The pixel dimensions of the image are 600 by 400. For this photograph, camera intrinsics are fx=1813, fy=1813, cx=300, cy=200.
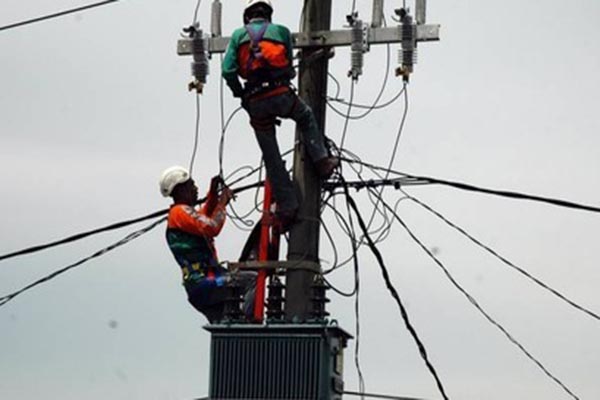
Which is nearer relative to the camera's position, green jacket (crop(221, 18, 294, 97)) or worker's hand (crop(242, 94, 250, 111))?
green jacket (crop(221, 18, 294, 97))

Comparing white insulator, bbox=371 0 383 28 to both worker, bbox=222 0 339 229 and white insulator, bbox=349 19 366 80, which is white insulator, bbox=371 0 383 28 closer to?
white insulator, bbox=349 19 366 80

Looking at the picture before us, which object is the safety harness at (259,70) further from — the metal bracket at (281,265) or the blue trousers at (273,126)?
the metal bracket at (281,265)

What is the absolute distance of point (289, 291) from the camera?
15.2m

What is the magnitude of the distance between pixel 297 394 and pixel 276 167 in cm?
202

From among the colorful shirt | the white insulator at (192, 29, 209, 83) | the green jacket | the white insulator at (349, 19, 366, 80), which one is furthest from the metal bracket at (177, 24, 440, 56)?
the colorful shirt

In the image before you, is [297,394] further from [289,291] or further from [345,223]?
[345,223]

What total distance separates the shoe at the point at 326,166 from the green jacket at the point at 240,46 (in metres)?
0.81

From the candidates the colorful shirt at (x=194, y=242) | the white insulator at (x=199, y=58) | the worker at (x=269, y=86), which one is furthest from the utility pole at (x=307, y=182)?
the white insulator at (x=199, y=58)

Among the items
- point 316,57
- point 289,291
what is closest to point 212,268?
point 289,291

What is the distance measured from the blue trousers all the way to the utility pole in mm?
175

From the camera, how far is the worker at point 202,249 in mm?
15766

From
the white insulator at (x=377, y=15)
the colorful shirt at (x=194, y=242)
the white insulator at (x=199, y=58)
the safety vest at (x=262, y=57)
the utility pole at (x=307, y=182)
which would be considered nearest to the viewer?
the safety vest at (x=262, y=57)

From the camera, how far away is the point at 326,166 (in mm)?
15594

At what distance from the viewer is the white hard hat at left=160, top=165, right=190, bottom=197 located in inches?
636
